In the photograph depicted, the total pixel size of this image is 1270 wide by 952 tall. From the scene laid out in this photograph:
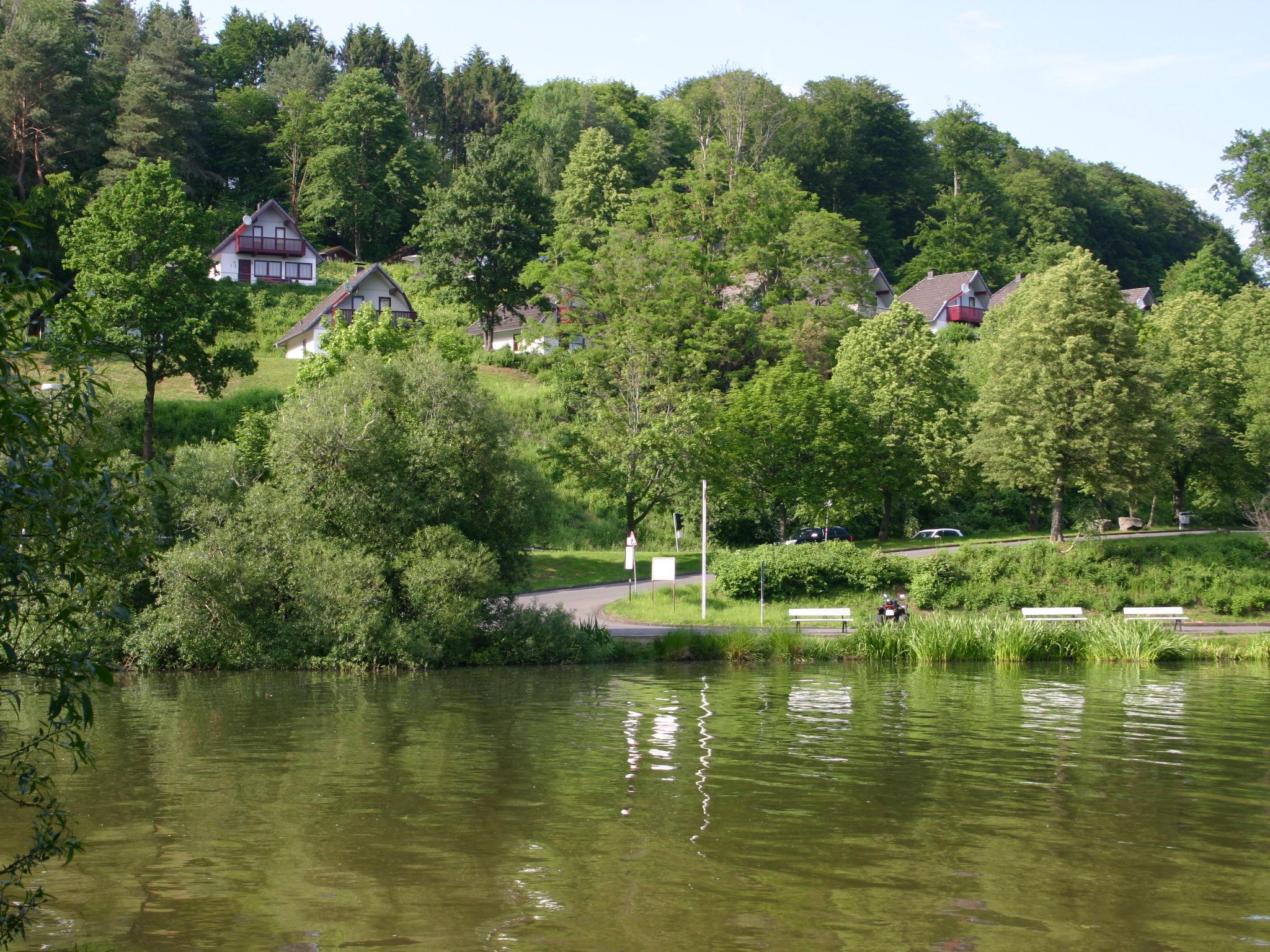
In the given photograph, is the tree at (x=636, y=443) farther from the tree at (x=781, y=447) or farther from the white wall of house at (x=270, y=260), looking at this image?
the white wall of house at (x=270, y=260)

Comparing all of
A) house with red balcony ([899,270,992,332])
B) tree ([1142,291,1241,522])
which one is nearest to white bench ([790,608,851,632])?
tree ([1142,291,1241,522])

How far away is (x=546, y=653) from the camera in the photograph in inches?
1421

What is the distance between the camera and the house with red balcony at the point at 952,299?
98.4m

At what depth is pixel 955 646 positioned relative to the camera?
37875 mm

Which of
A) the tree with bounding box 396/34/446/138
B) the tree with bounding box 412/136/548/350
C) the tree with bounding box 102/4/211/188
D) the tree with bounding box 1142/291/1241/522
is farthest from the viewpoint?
the tree with bounding box 396/34/446/138

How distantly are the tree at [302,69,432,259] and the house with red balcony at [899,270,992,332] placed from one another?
143 feet

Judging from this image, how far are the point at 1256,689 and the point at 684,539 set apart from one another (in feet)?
111

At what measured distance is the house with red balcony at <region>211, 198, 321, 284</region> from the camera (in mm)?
91312

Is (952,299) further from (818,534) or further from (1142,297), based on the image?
(818,534)

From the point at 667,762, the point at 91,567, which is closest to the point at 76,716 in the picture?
the point at 91,567

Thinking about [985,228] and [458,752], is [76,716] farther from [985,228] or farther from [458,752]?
[985,228]

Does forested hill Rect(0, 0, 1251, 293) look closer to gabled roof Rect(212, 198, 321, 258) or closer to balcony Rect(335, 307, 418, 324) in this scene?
gabled roof Rect(212, 198, 321, 258)

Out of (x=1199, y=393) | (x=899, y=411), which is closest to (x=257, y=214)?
(x=899, y=411)

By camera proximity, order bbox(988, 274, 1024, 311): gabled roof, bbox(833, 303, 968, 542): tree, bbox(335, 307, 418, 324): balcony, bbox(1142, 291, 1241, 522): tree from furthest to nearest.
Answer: bbox(988, 274, 1024, 311): gabled roof → bbox(335, 307, 418, 324): balcony → bbox(1142, 291, 1241, 522): tree → bbox(833, 303, 968, 542): tree
